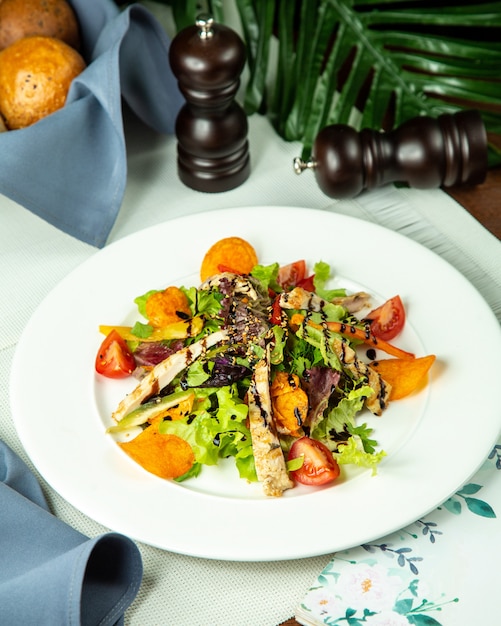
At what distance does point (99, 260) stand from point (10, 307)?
307 millimetres

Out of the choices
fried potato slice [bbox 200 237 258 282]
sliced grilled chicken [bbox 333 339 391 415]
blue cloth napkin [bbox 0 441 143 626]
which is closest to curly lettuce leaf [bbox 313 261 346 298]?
fried potato slice [bbox 200 237 258 282]

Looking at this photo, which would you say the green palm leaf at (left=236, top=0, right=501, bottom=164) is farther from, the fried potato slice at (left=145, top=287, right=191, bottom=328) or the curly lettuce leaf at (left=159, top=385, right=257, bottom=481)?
the curly lettuce leaf at (left=159, top=385, right=257, bottom=481)

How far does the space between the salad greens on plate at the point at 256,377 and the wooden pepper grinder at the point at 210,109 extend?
2.11ft

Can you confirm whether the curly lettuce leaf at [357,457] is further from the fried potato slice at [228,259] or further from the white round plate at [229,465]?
the fried potato slice at [228,259]

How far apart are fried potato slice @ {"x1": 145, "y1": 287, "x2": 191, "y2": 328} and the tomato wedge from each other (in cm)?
11

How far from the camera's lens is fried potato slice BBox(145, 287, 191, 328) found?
6.68 feet

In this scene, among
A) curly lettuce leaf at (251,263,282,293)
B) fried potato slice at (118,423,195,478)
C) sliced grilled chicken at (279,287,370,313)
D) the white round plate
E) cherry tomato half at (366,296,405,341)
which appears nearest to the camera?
the white round plate

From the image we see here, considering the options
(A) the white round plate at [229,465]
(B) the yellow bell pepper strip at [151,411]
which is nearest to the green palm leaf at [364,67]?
(A) the white round plate at [229,465]

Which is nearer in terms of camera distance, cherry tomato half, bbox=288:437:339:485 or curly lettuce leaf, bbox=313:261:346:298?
cherry tomato half, bbox=288:437:339:485

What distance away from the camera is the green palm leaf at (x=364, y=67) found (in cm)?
281

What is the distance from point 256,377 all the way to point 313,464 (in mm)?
225

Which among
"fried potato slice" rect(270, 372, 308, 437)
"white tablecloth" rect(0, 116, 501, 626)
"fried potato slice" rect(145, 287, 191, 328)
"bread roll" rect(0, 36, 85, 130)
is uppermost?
"bread roll" rect(0, 36, 85, 130)

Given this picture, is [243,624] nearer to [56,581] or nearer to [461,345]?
[56,581]

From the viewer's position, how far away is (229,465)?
177cm
